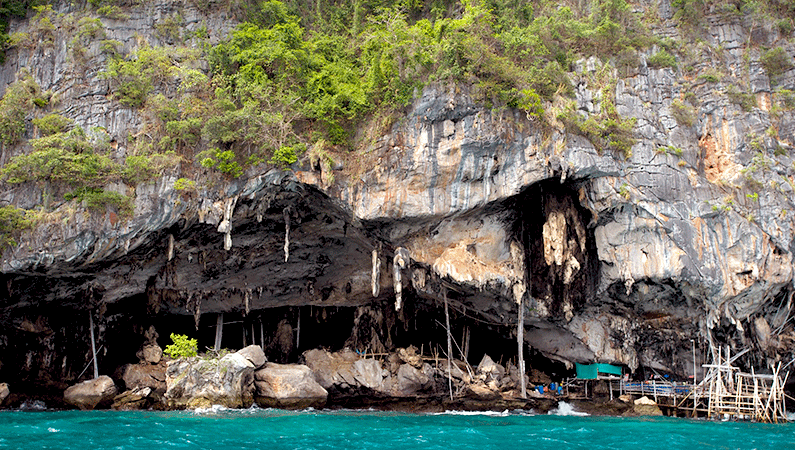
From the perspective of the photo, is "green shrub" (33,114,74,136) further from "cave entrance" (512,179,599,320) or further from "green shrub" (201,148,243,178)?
"cave entrance" (512,179,599,320)

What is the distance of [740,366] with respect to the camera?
20.5 metres

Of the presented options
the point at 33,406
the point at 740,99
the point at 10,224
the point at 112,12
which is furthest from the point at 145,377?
the point at 740,99

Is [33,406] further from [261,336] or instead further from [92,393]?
[261,336]

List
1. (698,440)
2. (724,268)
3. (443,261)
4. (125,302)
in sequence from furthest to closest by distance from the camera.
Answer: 1. (125,302)
2. (443,261)
3. (724,268)
4. (698,440)

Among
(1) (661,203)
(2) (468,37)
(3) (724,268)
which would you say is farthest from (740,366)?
(2) (468,37)

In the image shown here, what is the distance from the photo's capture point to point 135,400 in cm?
1942

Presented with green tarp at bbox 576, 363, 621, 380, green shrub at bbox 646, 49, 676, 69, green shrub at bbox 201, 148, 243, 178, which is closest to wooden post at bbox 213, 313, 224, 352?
green shrub at bbox 201, 148, 243, 178

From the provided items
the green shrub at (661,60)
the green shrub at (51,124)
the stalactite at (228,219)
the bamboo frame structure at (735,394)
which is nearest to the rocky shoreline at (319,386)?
the bamboo frame structure at (735,394)

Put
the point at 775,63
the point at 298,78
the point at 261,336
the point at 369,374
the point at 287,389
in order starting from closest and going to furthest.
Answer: the point at 287,389
the point at 298,78
the point at 775,63
the point at 369,374
the point at 261,336

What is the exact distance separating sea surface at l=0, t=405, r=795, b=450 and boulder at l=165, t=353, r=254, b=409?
1082 mm

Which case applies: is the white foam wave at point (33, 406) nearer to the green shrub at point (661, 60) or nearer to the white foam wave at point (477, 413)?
the white foam wave at point (477, 413)

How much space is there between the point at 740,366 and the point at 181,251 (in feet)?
66.0

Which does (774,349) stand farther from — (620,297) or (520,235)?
(520,235)

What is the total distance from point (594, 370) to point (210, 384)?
1430 cm
